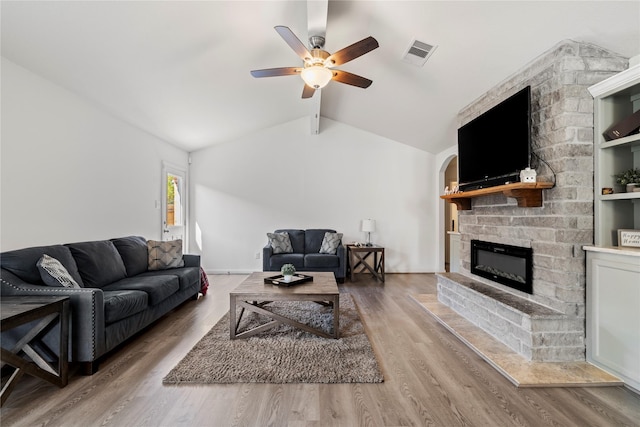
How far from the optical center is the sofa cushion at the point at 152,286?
281 cm

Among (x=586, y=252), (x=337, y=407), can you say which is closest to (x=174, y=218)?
(x=337, y=407)

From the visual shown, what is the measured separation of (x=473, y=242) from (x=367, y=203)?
Result: 255 centimetres

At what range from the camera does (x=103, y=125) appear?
3512 mm

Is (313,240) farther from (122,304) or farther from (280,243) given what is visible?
(122,304)

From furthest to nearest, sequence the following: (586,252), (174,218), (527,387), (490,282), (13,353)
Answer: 1. (174,218)
2. (490,282)
3. (586,252)
4. (527,387)
5. (13,353)

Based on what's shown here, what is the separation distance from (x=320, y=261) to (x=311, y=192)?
5.23 feet

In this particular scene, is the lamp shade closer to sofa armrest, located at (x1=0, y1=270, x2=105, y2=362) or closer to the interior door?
the interior door

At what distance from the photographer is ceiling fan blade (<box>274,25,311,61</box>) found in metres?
2.18

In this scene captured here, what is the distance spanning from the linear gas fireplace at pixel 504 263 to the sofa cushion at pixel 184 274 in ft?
12.0

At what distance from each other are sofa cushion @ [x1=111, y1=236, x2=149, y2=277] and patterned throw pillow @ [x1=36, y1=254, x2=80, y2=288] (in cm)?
102

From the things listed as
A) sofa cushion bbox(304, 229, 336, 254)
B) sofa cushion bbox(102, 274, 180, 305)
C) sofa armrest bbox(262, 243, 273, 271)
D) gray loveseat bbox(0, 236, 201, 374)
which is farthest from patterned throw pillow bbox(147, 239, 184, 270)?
sofa cushion bbox(304, 229, 336, 254)

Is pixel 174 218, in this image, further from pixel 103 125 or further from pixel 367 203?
pixel 367 203

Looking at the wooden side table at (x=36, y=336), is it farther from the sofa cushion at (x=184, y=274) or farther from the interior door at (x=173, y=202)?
the interior door at (x=173, y=202)

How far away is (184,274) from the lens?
140 inches
